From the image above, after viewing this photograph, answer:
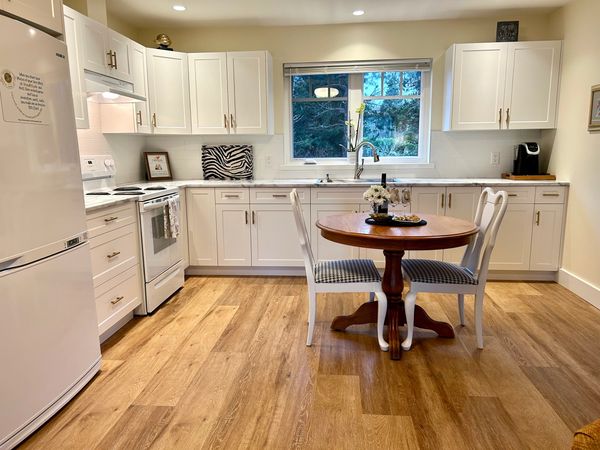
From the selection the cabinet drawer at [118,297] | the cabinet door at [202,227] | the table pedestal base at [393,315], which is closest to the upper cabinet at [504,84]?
the table pedestal base at [393,315]

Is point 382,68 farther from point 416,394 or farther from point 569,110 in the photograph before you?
point 416,394

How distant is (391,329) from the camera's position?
2.49 m

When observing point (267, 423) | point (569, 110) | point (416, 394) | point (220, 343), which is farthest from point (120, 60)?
point (569, 110)

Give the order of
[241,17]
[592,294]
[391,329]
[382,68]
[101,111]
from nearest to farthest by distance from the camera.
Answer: [391,329], [592,294], [101,111], [241,17], [382,68]

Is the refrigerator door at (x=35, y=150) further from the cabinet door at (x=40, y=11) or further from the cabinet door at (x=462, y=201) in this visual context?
the cabinet door at (x=462, y=201)

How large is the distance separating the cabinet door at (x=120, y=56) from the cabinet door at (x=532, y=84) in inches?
130

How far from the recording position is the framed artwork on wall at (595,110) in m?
3.12

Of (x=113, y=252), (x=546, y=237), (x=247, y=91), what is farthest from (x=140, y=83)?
(x=546, y=237)

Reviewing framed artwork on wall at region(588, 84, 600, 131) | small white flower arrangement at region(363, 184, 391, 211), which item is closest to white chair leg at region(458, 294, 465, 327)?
small white flower arrangement at region(363, 184, 391, 211)

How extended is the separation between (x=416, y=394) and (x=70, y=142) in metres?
2.08

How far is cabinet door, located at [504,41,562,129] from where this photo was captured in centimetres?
364

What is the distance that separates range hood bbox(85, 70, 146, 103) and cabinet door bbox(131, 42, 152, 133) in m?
0.13

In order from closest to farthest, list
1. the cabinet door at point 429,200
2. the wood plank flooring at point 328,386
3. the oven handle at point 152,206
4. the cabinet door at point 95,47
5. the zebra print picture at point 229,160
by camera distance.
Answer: the wood plank flooring at point 328,386 < the cabinet door at point 95,47 < the oven handle at point 152,206 < the cabinet door at point 429,200 < the zebra print picture at point 229,160

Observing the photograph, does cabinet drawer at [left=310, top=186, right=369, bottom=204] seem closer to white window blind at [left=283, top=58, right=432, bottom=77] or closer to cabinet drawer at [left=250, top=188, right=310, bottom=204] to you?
cabinet drawer at [left=250, top=188, right=310, bottom=204]
